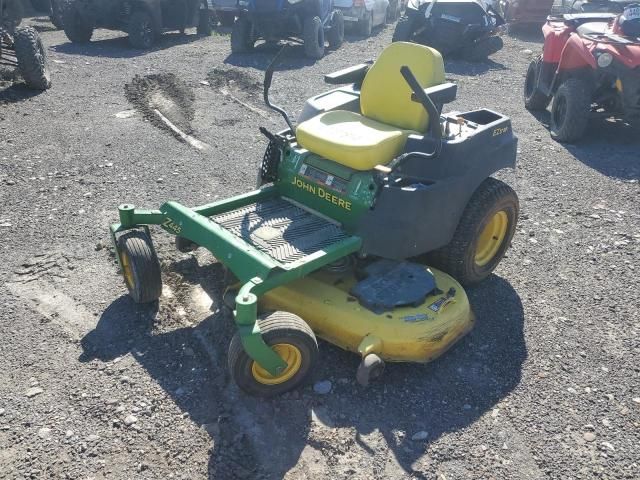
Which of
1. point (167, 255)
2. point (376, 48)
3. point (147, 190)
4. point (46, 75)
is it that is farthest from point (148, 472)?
point (376, 48)

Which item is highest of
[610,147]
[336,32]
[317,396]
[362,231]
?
[362,231]

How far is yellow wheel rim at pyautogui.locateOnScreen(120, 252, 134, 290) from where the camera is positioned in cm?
388

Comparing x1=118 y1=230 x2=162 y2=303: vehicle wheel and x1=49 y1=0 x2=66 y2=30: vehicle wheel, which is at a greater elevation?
x1=118 y1=230 x2=162 y2=303: vehicle wheel

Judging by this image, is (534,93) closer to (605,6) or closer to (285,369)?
(605,6)

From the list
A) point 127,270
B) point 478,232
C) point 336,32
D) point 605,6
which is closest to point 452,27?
point 336,32

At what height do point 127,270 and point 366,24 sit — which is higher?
point 127,270

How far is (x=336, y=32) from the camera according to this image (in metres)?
12.6

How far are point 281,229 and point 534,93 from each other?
6.06 meters

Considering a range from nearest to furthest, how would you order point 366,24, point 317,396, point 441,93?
point 317,396 → point 441,93 → point 366,24

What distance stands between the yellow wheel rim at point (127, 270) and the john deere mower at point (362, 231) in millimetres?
12

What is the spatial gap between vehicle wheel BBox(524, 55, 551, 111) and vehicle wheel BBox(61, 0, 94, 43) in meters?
8.39

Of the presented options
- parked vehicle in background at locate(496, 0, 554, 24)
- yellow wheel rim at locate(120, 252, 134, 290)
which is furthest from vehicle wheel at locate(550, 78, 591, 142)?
parked vehicle in background at locate(496, 0, 554, 24)

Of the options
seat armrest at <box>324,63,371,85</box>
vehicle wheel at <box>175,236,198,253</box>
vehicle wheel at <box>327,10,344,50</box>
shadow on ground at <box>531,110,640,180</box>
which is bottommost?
vehicle wheel at <box>327,10,344,50</box>

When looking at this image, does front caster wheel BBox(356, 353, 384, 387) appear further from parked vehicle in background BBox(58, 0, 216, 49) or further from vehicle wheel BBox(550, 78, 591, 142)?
parked vehicle in background BBox(58, 0, 216, 49)
